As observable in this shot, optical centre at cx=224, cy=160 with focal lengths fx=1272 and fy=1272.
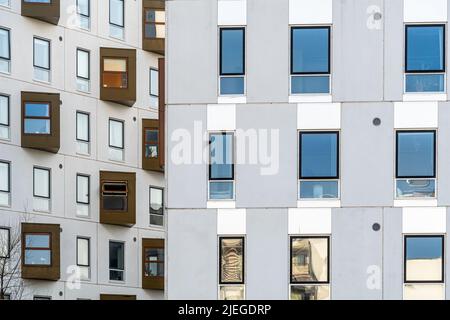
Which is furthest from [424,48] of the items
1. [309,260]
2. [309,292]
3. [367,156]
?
[309,292]

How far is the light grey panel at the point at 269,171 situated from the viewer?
2800 centimetres

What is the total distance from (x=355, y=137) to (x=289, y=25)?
294 centimetres

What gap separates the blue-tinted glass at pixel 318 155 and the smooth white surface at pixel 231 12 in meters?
2.98

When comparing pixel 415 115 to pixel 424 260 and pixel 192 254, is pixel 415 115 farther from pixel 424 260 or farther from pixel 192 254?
pixel 192 254

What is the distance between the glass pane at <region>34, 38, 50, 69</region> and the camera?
48844 millimetres

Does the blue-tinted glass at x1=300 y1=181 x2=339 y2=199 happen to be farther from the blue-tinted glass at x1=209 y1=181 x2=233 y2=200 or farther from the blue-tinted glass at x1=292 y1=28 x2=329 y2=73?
the blue-tinted glass at x1=292 y1=28 x2=329 y2=73

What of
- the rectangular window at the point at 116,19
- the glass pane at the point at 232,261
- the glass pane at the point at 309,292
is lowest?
the glass pane at the point at 309,292

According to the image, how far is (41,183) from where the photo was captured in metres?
48.8

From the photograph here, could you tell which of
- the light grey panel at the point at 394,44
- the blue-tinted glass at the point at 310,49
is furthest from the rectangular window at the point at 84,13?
the light grey panel at the point at 394,44

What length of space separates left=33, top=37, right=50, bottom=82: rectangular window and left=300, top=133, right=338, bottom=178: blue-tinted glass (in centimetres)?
2254

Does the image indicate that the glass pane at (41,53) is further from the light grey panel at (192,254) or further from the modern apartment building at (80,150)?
the light grey panel at (192,254)
